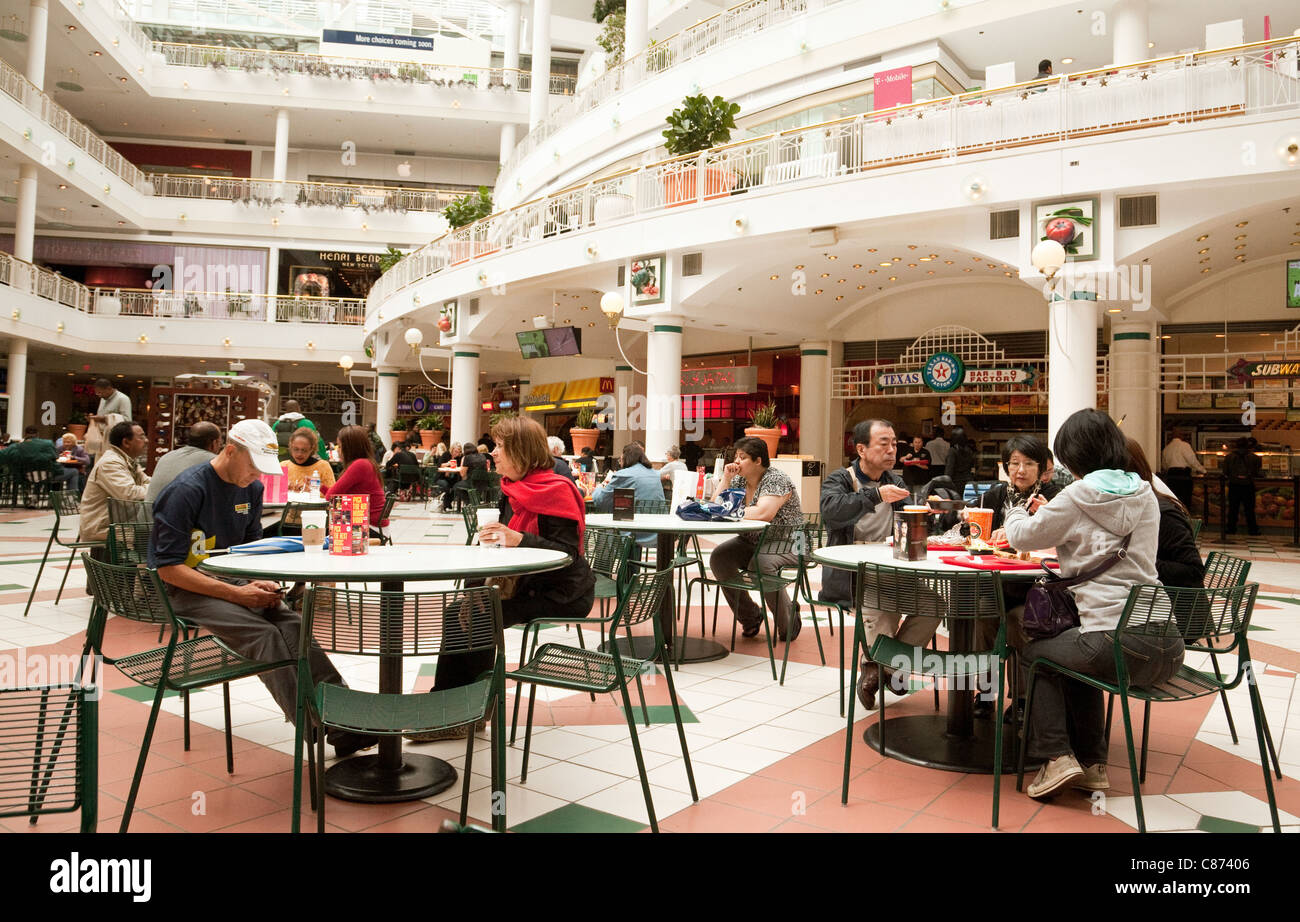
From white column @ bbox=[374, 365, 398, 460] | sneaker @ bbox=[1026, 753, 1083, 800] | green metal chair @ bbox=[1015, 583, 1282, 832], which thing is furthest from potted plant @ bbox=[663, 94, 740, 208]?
white column @ bbox=[374, 365, 398, 460]

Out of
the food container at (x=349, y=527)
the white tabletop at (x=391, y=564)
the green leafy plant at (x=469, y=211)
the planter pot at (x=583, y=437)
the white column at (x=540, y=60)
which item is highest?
the white column at (x=540, y=60)

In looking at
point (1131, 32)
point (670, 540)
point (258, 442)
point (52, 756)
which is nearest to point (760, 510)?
point (670, 540)

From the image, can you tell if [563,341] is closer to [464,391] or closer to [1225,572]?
[464,391]

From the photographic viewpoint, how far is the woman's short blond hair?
145 inches

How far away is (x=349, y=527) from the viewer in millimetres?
3393

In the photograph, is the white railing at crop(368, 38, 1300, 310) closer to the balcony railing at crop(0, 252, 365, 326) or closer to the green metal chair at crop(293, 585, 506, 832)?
the green metal chair at crop(293, 585, 506, 832)

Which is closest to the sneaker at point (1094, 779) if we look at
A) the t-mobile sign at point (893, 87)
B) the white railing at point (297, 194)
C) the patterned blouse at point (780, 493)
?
the patterned blouse at point (780, 493)

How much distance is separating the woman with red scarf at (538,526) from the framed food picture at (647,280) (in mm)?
9303

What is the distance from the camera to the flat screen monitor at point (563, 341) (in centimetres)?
1588

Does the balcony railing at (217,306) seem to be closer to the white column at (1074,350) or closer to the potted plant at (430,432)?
the potted plant at (430,432)

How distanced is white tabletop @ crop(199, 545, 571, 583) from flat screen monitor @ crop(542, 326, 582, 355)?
12477 mm

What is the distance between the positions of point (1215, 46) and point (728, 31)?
8.52m
